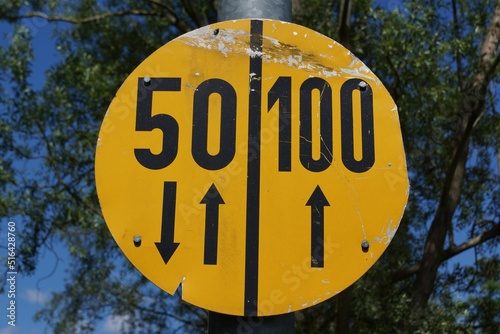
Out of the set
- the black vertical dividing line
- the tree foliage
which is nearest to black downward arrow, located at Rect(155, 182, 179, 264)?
the black vertical dividing line

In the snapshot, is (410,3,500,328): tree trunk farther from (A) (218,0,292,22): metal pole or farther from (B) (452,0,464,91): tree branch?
(A) (218,0,292,22): metal pole

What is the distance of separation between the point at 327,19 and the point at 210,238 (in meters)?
6.68

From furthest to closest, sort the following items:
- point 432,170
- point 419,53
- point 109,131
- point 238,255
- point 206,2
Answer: point 206,2, point 432,170, point 419,53, point 109,131, point 238,255

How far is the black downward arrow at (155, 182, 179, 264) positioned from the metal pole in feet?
2.16

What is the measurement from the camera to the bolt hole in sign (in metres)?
2.17

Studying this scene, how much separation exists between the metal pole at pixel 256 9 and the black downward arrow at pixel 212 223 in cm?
64

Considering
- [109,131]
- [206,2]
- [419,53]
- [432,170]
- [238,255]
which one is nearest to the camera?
[238,255]

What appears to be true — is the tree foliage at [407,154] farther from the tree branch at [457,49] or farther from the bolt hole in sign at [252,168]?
the bolt hole in sign at [252,168]

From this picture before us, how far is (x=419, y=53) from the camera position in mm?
7613

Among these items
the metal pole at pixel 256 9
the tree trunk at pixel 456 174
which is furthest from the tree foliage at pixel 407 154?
the metal pole at pixel 256 9

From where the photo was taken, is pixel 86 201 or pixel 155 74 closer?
pixel 155 74

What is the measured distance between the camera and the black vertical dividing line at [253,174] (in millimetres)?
2141

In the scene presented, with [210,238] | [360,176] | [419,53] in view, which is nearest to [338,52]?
[360,176]

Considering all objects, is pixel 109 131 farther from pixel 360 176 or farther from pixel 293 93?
pixel 360 176
